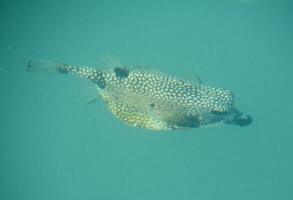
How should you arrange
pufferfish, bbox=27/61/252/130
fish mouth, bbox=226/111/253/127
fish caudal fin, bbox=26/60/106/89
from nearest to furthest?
pufferfish, bbox=27/61/252/130 < fish mouth, bbox=226/111/253/127 < fish caudal fin, bbox=26/60/106/89

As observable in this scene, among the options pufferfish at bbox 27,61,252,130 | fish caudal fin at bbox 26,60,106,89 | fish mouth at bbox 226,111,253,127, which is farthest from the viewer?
fish caudal fin at bbox 26,60,106,89

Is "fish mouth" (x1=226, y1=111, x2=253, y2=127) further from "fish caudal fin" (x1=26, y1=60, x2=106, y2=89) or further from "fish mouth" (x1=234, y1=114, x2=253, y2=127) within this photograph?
"fish caudal fin" (x1=26, y1=60, x2=106, y2=89)

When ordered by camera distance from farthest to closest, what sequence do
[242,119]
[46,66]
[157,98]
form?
[46,66] → [157,98] → [242,119]

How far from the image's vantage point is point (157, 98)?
7.07 metres

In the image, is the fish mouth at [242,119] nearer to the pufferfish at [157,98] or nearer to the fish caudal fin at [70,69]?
the pufferfish at [157,98]

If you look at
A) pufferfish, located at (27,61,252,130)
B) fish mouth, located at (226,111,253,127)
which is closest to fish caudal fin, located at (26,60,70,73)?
pufferfish, located at (27,61,252,130)

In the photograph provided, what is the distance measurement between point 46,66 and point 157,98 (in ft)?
5.69

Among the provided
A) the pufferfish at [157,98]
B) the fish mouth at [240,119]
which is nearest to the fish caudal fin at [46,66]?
the pufferfish at [157,98]

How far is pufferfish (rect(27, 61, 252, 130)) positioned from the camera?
22.0ft

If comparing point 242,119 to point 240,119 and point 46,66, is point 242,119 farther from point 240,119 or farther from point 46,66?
point 46,66

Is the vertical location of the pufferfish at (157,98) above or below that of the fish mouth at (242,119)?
above

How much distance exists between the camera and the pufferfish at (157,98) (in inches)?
264

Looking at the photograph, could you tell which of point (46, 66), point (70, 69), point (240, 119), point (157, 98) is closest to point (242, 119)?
point (240, 119)
